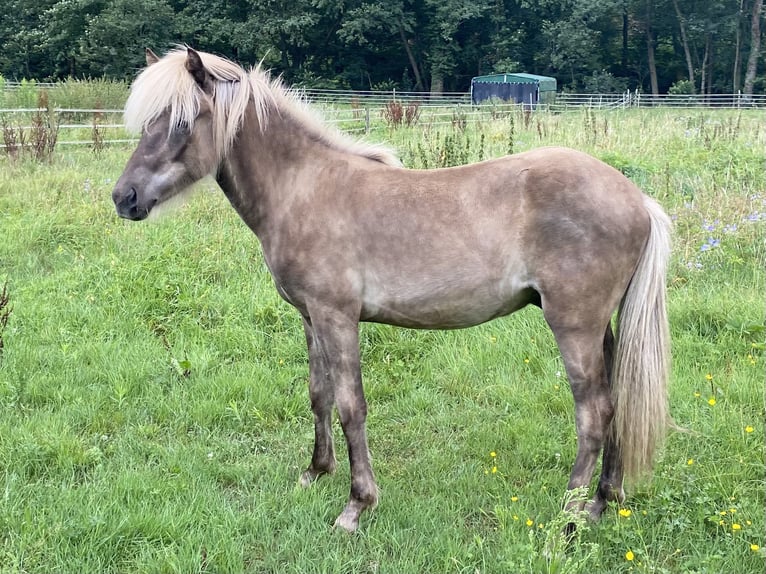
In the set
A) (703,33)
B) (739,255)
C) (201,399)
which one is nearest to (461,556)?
(201,399)

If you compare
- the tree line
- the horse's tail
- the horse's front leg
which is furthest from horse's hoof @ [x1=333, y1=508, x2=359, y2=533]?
the tree line

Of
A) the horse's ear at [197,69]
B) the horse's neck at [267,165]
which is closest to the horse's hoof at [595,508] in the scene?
the horse's neck at [267,165]

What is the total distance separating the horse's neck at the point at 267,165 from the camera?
2.97 meters

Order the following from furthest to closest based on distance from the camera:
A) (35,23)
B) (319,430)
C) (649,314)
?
(35,23) → (319,430) → (649,314)

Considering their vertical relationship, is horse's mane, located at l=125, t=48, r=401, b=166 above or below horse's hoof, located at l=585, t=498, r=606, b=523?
above

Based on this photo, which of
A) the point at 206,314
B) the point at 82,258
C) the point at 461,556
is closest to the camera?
the point at 461,556

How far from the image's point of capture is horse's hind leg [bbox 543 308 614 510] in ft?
8.86

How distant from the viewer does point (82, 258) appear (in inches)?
227

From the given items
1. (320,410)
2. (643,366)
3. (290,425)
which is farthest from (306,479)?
(643,366)

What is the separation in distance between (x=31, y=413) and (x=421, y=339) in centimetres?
265

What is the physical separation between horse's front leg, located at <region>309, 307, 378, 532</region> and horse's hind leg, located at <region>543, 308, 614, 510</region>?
93 centimetres

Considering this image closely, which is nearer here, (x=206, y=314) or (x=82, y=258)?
(x=206, y=314)

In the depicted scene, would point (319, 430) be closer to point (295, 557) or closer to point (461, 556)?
point (295, 557)

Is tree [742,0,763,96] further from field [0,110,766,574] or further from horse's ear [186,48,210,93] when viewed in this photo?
horse's ear [186,48,210,93]
